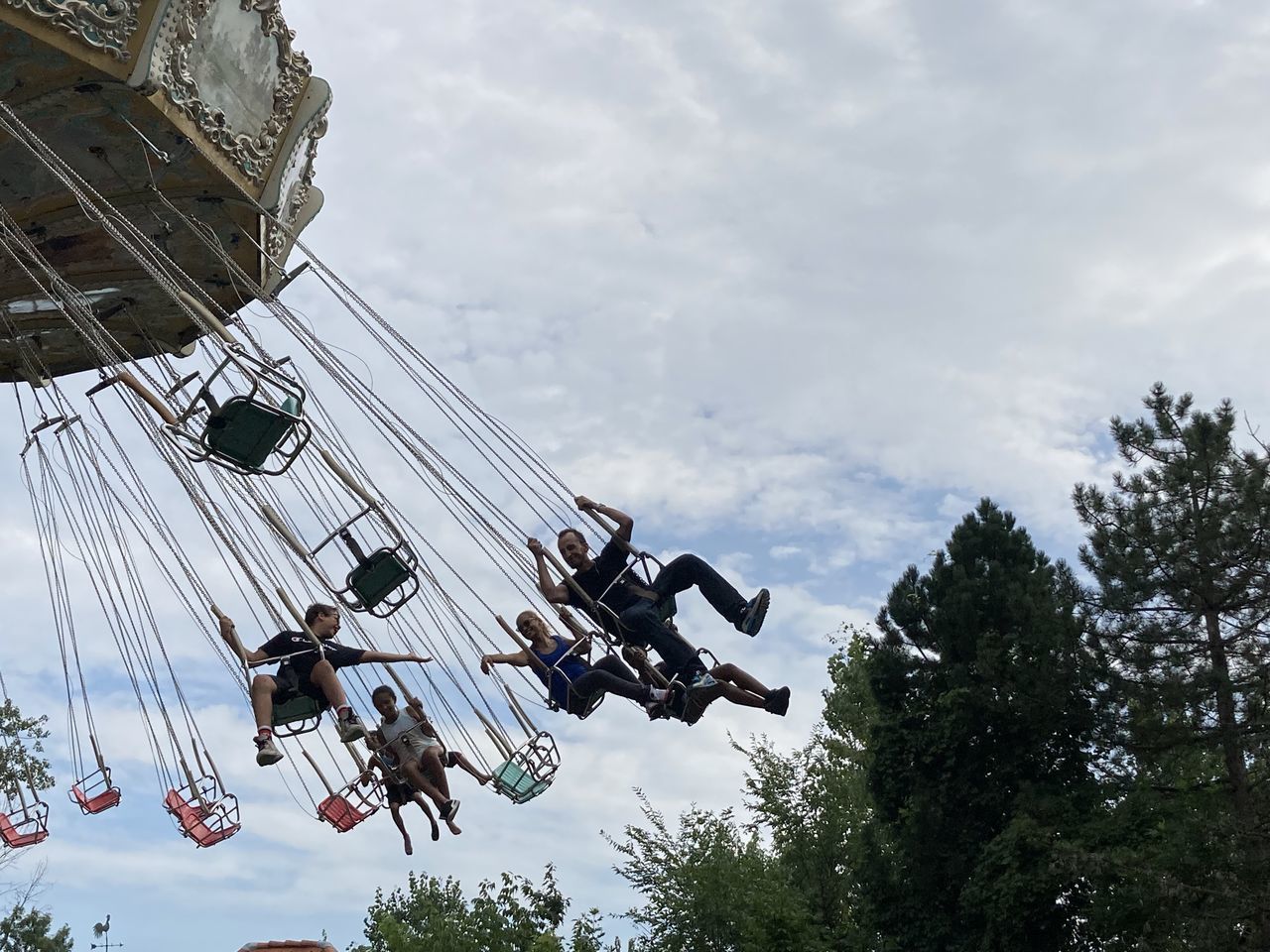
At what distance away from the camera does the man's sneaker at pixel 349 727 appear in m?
9.32

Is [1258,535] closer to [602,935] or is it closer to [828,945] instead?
[828,945]

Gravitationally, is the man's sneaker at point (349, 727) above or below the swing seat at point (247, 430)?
below

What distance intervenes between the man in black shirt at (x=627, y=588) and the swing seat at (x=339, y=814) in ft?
6.69

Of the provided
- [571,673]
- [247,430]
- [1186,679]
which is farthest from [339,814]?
[1186,679]

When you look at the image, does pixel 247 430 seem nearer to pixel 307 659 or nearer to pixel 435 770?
pixel 307 659

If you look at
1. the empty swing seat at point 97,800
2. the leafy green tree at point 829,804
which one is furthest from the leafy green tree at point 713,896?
the empty swing seat at point 97,800

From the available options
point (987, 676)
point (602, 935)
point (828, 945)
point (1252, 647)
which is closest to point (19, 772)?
point (602, 935)

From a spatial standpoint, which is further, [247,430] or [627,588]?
[627,588]

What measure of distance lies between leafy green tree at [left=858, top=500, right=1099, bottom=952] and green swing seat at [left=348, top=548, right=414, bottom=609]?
1214 centimetres

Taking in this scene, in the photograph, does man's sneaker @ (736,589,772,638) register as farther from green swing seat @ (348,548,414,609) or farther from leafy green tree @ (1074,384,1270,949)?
leafy green tree @ (1074,384,1270,949)

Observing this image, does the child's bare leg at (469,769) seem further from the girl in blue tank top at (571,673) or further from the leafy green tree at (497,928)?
the leafy green tree at (497,928)

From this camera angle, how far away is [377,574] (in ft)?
32.5

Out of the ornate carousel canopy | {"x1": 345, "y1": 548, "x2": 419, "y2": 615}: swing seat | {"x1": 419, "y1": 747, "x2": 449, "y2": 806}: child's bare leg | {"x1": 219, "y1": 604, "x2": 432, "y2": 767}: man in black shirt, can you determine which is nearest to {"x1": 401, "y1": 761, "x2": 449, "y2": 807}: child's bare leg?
{"x1": 419, "y1": 747, "x2": 449, "y2": 806}: child's bare leg

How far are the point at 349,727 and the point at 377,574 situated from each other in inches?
42.0
